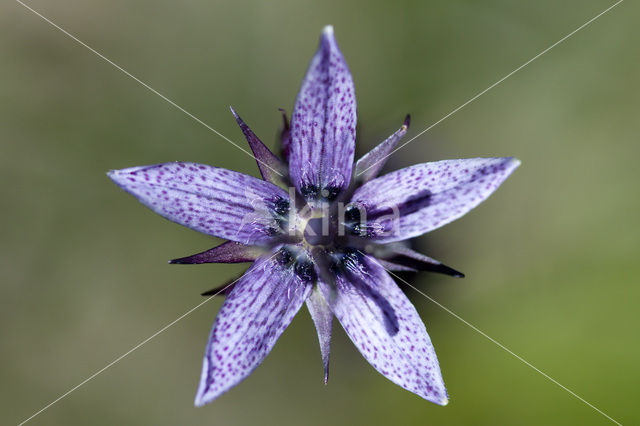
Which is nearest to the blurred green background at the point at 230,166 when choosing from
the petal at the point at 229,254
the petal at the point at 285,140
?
the petal at the point at 285,140

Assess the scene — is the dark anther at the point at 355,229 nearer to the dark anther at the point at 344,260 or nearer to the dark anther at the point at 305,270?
the dark anther at the point at 344,260

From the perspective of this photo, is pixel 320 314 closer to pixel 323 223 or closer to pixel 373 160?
pixel 323 223

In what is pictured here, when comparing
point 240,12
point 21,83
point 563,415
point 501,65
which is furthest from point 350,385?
point 21,83

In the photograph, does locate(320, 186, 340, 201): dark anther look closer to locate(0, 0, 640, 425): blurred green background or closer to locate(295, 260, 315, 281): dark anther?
locate(295, 260, 315, 281): dark anther

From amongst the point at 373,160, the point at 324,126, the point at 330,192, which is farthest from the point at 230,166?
the point at 324,126

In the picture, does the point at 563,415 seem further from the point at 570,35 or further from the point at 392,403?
the point at 570,35

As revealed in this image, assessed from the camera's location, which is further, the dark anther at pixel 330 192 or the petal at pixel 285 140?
the petal at pixel 285 140

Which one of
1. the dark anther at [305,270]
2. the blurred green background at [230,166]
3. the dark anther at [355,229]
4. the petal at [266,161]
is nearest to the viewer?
the petal at [266,161]
